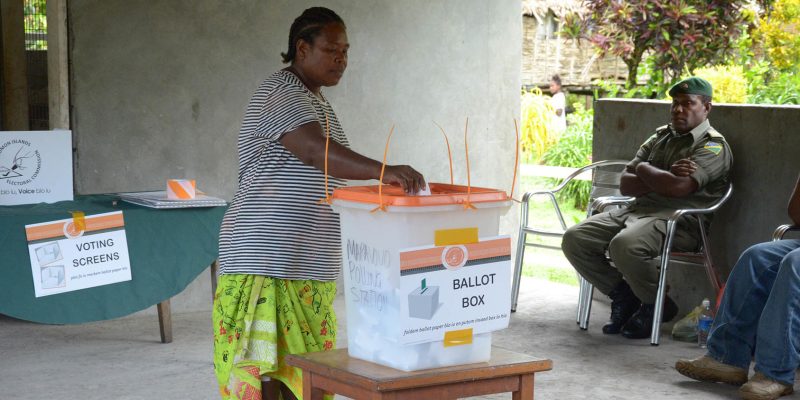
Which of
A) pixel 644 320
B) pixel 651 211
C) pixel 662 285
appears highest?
pixel 651 211

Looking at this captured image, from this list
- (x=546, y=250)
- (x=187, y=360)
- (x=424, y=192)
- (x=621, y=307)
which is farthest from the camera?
(x=546, y=250)

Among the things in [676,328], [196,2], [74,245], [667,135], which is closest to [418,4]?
[196,2]

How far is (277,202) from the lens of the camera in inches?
127

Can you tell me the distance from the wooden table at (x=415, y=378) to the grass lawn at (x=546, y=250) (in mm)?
5523

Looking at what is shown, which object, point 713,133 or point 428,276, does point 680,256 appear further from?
point 428,276

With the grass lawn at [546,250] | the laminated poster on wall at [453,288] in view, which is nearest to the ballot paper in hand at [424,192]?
the laminated poster on wall at [453,288]

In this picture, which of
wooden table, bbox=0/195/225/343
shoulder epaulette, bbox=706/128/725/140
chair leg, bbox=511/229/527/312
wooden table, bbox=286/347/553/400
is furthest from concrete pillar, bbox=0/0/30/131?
wooden table, bbox=286/347/553/400

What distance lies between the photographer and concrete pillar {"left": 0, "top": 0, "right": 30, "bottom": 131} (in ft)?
21.7

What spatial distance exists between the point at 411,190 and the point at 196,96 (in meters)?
4.13

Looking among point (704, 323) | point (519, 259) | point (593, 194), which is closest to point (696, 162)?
point (704, 323)

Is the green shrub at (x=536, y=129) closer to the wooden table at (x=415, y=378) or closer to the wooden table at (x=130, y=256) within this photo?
the wooden table at (x=130, y=256)

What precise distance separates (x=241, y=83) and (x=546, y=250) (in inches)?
169

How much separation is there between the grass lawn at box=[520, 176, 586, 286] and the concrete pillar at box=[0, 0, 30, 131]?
13.2 feet

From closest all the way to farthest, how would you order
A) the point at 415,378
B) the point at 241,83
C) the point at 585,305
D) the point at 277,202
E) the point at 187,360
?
the point at 415,378
the point at 277,202
the point at 187,360
the point at 585,305
the point at 241,83
